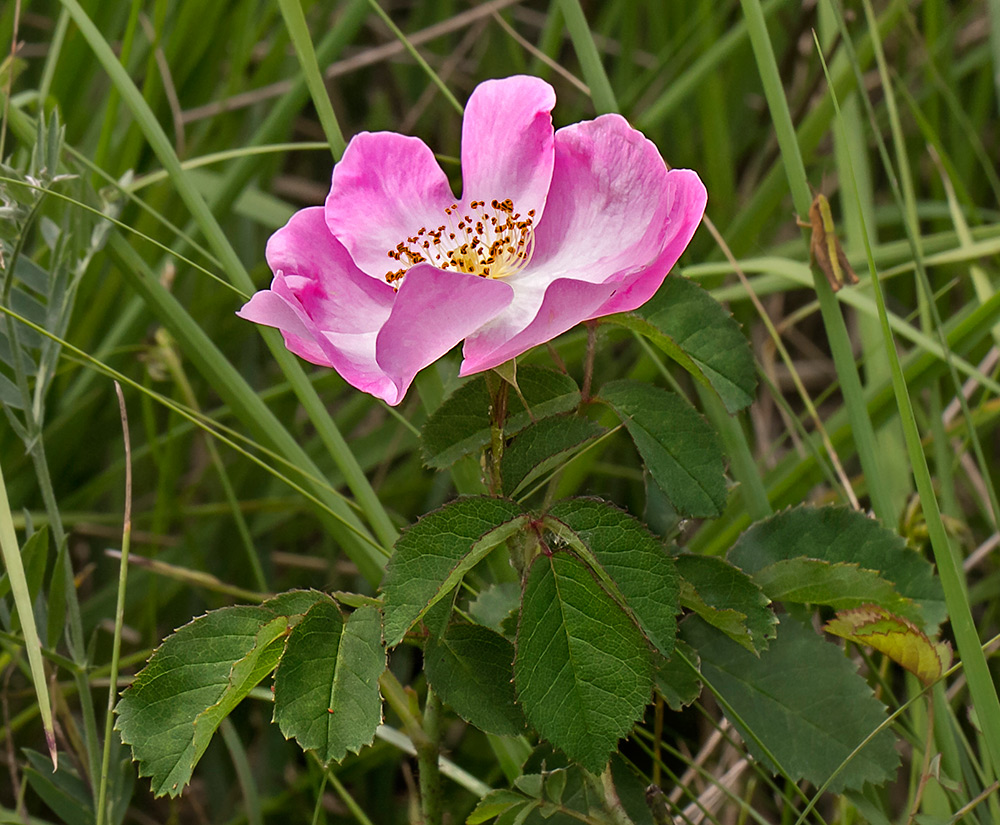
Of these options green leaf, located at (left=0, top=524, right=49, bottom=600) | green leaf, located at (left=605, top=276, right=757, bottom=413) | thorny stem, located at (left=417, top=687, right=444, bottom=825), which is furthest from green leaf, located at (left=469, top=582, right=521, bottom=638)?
green leaf, located at (left=0, top=524, right=49, bottom=600)

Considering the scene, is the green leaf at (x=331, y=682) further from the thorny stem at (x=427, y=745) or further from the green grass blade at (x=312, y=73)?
the green grass blade at (x=312, y=73)

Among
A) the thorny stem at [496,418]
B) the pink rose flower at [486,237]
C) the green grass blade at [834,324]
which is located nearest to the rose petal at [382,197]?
the pink rose flower at [486,237]

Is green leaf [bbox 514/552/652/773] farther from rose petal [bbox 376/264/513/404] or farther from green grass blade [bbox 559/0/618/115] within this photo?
green grass blade [bbox 559/0/618/115]

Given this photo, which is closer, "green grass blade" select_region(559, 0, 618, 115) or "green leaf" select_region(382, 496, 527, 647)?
"green leaf" select_region(382, 496, 527, 647)

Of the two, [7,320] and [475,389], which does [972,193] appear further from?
[7,320]

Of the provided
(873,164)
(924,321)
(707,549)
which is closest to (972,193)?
(873,164)

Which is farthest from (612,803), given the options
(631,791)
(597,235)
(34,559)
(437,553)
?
(34,559)
